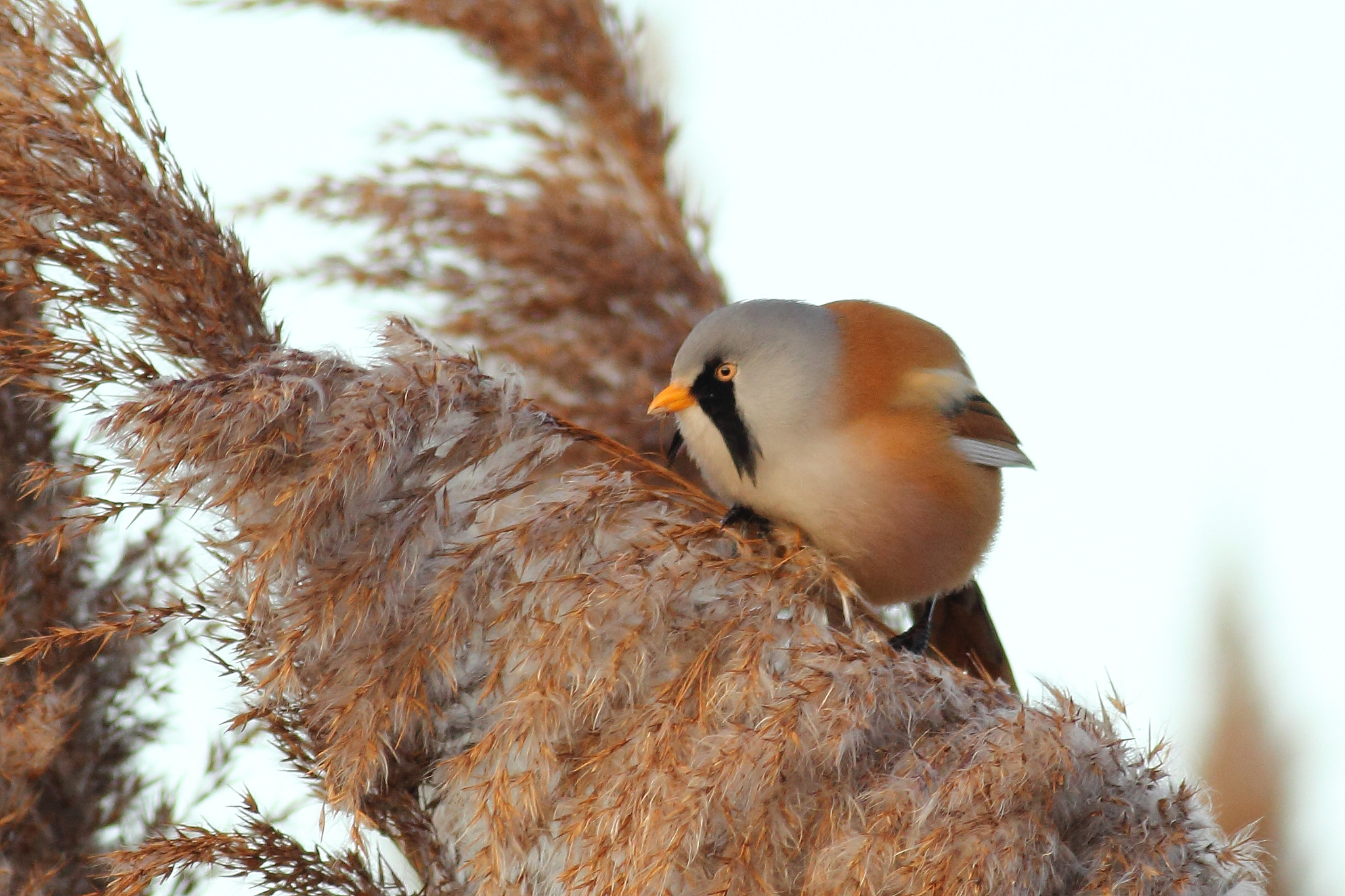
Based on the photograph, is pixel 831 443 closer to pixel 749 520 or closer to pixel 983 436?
pixel 749 520

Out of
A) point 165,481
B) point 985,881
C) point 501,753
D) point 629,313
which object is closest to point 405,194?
point 629,313

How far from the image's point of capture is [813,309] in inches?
68.7

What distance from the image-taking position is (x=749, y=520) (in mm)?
1627

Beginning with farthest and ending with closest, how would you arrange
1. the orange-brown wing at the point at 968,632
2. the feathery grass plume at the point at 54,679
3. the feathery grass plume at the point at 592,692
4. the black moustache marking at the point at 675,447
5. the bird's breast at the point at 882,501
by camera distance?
the orange-brown wing at the point at 968,632 < the black moustache marking at the point at 675,447 < the bird's breast at the point at 882,501 < the feathery grass plume at the point at 54,679 < the feathery grass plume at the point at 592,692

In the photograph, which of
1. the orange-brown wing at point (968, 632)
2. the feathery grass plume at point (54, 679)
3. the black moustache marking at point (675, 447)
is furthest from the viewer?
the orange-brown wing at point (968, 632)

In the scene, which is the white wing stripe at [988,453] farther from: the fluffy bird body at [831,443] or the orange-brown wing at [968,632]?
the orange-brown wing at [968,632]

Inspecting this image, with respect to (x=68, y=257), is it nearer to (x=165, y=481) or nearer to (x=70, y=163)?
(x=70, y=163)

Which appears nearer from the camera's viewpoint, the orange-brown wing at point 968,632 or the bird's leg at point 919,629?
the bird's leg at point 919,629

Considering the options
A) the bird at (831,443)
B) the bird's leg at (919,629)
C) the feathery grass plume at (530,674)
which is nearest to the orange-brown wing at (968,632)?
the bird's leg at (919,629)

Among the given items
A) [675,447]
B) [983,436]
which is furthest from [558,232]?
[983,436]

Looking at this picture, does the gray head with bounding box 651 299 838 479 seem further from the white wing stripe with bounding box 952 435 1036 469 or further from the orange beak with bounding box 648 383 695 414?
the white wing stripe with bounding box 952 435 1036 469

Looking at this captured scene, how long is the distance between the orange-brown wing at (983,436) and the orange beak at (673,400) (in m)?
0.44

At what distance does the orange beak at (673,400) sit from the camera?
1572 mm

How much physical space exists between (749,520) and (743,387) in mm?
Result: 178
